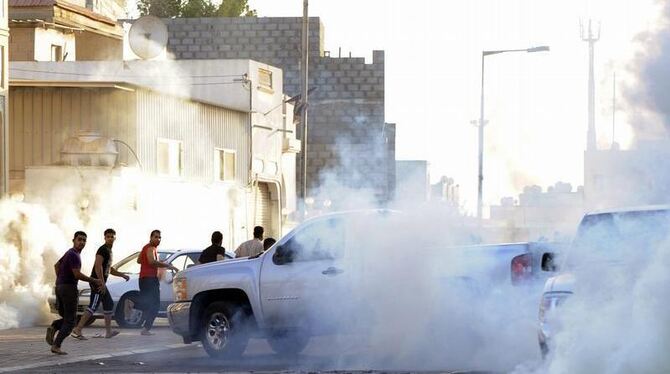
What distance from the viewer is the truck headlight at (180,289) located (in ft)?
67.7

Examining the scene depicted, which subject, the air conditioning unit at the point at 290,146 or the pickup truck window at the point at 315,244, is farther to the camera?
the air conditioning unit at the point at 290,146

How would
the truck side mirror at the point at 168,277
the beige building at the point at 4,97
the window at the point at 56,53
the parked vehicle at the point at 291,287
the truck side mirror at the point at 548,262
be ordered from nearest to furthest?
the truck side mirror at the point at 548,262 → the parked vehicle at the point at 291,287 → the truck side mirror at the point at 168,277 → the beige building at the point at 4,97 → the window at the point at 56,53

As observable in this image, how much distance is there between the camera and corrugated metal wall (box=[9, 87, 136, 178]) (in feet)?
134

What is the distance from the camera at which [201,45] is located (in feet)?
219

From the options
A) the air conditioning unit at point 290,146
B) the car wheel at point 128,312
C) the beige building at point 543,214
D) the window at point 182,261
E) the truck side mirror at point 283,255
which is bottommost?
the car wheel at point 128,312

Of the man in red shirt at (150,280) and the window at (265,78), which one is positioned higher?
the window at (265,78)

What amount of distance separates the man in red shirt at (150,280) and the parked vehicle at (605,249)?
480 inches

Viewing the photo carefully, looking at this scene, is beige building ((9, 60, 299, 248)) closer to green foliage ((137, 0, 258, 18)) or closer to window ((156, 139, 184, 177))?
window ((156, 139, 184, 177))

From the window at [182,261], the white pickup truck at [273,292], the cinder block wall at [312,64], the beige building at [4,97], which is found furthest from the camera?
the cinder block wall at [312,64]

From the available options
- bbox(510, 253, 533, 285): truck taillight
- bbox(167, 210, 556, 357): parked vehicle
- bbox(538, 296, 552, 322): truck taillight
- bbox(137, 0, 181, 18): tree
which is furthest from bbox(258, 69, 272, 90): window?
bbox(538, 296, 552, 322): truck taillight

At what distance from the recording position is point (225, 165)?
47562mm

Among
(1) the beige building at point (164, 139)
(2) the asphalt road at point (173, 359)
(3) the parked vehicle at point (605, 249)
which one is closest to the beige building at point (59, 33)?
(1) the beige building at point (164, 139)

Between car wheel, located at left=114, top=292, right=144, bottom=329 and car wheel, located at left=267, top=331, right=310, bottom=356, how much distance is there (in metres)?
8.55

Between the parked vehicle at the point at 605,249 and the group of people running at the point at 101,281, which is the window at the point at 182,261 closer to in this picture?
the group of people running at the point at 101,281
